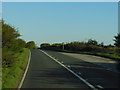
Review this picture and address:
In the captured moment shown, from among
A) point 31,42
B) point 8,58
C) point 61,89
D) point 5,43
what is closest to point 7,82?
point 61,89

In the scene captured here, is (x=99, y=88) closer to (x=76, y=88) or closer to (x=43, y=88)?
(x=76, y=88)

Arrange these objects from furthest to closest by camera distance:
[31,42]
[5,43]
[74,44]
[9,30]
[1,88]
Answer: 1. [31,42]
2. [74,44]
3. [9,30]
4. [5,43]
5. [1,88]

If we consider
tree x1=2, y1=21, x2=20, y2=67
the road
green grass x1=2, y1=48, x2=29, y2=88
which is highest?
tree x1=2, y1=21, x2=20, y2=67

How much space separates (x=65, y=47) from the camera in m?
87.9

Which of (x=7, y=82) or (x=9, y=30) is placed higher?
(x=9, y=30)

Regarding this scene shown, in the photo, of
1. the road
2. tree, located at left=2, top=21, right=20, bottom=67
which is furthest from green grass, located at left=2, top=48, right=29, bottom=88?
tree, located at left=2, top=21, right=20, bottom=67

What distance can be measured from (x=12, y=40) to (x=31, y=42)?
95709 millimetres

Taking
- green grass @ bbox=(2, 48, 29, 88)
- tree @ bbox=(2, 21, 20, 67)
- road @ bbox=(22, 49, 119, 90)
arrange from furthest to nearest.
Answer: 1. tree @ bbox=(2, 21, 20, 67)
2. road @ bbox=(22, 49, 119, 90)
3. green grass @ bbox=(2, 48, 29, 88)

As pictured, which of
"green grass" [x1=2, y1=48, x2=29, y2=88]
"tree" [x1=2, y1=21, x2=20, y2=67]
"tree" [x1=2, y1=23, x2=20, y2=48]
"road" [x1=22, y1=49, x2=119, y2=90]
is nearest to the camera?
"green grass" [x1=2, y1=48, x2=29, y2=88]

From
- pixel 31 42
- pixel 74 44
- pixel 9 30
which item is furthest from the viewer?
pixel 31 42

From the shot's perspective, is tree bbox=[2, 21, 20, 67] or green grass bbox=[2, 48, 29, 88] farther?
tree bbox=[2, 21, 20, 67]

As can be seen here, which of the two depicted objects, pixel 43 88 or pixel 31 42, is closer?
pixel 43 88

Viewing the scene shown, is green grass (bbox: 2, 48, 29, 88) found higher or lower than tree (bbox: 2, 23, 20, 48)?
lower

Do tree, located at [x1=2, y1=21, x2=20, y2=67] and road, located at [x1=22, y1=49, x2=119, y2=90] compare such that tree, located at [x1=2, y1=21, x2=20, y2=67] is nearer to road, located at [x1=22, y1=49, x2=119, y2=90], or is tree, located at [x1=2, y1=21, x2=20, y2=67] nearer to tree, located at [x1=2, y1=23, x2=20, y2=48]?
tree, located at [x1=2, y1=23, x2=20, y2=48]
